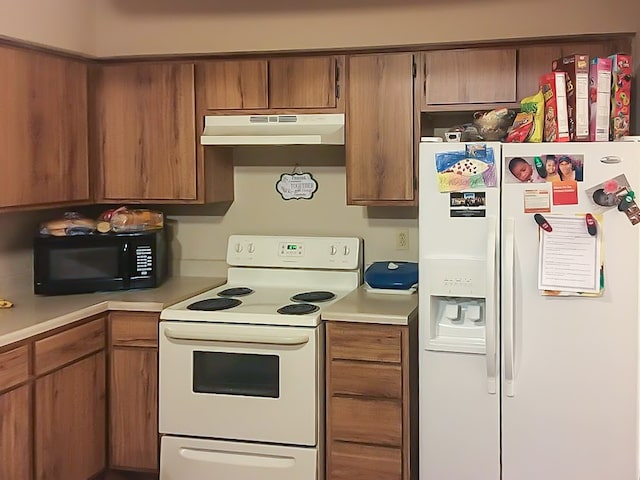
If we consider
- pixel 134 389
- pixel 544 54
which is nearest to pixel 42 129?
pixel 134 389

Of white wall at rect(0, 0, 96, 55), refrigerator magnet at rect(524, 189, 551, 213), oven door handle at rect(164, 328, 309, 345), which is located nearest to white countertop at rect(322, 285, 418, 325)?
oven door handle at rect(164, 328, 309, 345)

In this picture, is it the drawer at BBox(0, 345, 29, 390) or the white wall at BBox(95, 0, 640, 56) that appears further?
the white wall at BBox(95, 0, 640, 56)

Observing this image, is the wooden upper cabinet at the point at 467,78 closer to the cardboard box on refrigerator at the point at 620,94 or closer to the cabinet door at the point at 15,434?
the cardboard box on refrigerator at the point at 620,94

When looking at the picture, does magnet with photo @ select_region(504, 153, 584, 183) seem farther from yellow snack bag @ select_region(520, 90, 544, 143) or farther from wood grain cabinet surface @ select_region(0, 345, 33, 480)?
wood grain cabinet surface @ select_region(0, 345, 33, 480)

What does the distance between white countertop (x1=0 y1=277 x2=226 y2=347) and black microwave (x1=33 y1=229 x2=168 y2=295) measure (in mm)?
51

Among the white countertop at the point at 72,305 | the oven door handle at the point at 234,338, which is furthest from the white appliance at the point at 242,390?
the white countertop at the point at 72,305

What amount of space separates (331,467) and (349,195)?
1177 millimetres

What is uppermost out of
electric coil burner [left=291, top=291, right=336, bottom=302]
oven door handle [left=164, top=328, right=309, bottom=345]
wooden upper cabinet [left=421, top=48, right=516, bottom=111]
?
wooden upper cabinet [left=421, top=48, right=516, bottom=111]

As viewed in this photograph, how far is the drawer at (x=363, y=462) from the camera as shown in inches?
122

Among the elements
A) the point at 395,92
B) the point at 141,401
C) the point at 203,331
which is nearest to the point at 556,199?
the point at 395,92

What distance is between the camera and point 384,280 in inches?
138

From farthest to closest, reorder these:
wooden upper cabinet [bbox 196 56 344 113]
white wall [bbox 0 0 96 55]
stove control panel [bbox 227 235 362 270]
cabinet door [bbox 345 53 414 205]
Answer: stove control panel [bbox 227 235 362 270] < wooden upper cabinet [bbox 196 56 344 113] < cabinet door [bbox 345 53 414 205] < white wall [bbox 0 0 96 55]

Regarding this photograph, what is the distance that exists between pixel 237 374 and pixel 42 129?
1.35 m

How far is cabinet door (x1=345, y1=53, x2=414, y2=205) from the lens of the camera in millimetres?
3418
